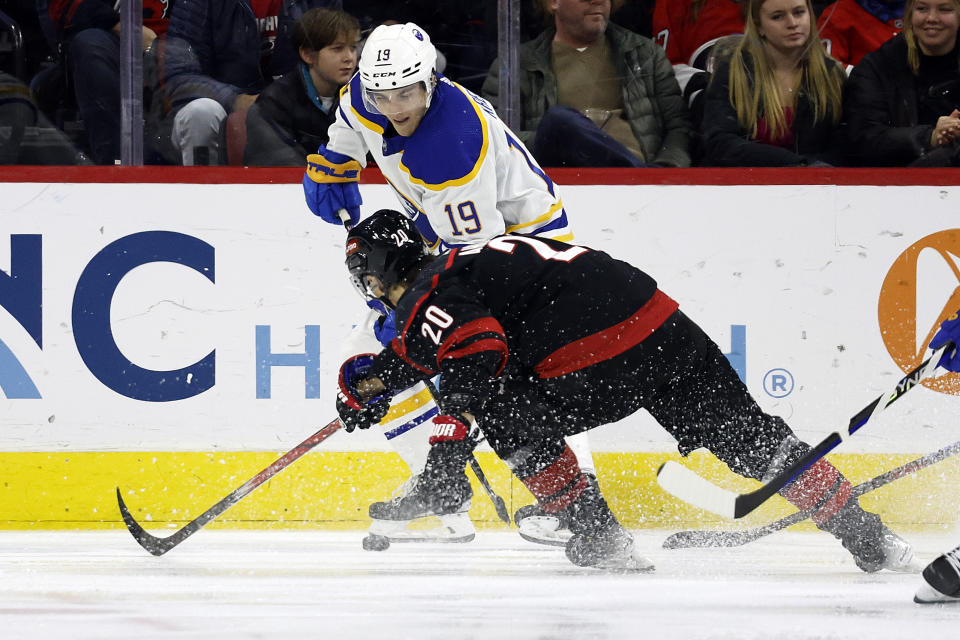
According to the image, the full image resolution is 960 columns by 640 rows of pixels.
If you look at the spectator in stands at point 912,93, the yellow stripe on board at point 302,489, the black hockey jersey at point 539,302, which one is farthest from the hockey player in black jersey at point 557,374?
the spectator in stands at point 912,93

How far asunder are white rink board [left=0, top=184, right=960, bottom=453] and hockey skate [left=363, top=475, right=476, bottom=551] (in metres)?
0.33

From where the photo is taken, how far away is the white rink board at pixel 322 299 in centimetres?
319

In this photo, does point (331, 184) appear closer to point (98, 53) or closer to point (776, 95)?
point (98, 53)

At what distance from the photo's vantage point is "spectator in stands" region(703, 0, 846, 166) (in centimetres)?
330

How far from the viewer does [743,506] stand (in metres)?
2.35

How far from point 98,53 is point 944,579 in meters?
2.46

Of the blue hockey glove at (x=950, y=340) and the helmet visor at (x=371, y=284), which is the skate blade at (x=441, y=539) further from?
the blue hockey glove at (x=950, y=340)

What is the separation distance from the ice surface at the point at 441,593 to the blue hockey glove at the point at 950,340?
1.45ft

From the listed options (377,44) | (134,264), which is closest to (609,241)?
(377,44)

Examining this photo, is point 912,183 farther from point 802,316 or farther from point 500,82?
point 500,82

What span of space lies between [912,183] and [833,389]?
0.59m

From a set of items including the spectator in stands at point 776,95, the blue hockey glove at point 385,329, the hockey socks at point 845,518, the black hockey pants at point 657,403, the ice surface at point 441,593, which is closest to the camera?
the ice surface at point 441,593

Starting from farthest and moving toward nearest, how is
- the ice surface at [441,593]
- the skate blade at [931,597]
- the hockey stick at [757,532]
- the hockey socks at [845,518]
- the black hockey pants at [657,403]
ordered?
the hockey stick at [757,532] < the hockey socks at [845,518] < the black hockey pants at [657,403] < the skate blade at [931,597] < the ice surface at [441,593]

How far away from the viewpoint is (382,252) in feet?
8.34
